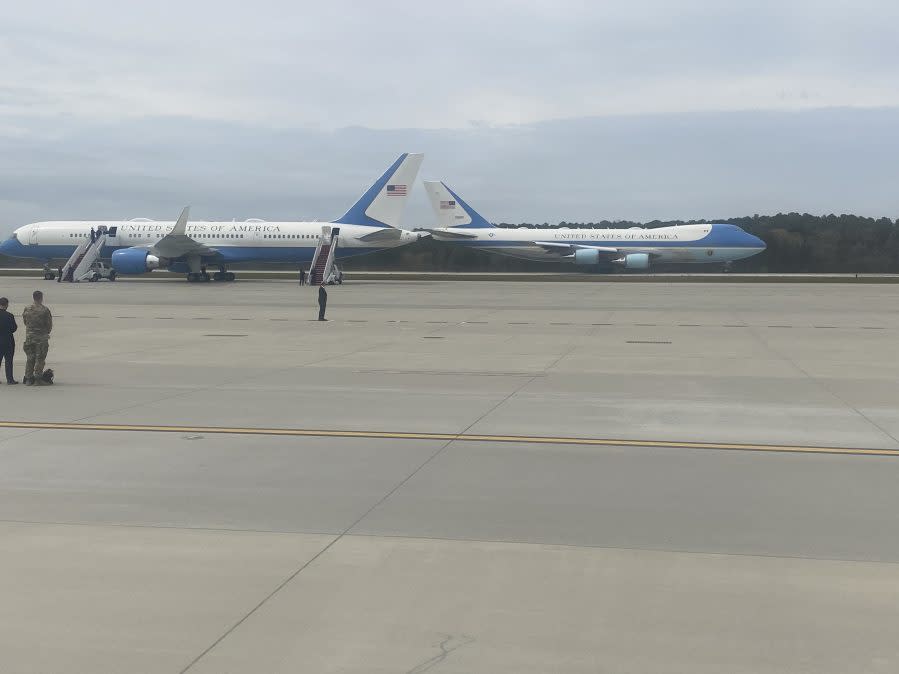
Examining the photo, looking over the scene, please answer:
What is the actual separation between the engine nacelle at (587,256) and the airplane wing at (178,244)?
2888 centimetres

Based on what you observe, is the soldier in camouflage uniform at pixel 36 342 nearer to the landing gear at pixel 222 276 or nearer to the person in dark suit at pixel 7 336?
the person in dark suit at pixel 7 336

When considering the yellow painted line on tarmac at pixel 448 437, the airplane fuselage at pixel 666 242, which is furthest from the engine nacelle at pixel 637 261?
the yellow painted line on tarmac at pixel 448 437

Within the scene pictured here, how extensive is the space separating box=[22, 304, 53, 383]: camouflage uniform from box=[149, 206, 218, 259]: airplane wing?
4074 centimetres

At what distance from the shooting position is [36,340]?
1603 cm

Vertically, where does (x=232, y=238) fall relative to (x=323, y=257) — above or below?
above

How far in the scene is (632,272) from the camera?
80.2m

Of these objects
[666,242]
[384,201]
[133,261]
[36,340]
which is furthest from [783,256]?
[36,340]

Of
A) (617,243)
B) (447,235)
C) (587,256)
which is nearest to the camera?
(587,256)

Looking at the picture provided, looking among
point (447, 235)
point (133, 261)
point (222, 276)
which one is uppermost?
point (447, 235)

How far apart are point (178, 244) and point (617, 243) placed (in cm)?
3493

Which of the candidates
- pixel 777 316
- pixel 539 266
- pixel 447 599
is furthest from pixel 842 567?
pixel 539 266

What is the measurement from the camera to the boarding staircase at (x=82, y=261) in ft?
198

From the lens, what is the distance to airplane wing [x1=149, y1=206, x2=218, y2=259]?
186ft

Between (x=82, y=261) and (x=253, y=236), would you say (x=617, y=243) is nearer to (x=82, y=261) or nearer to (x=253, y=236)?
(x=253, y=236)
